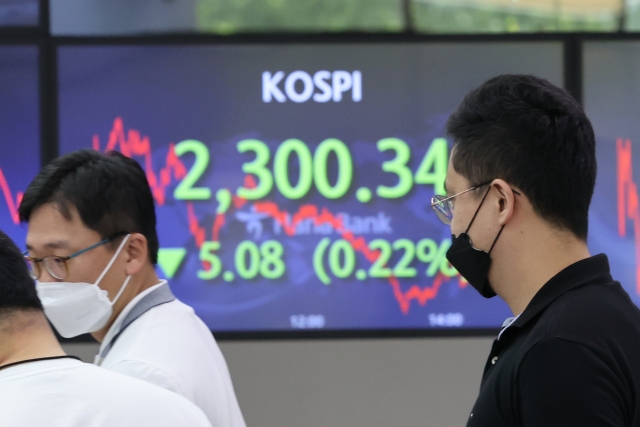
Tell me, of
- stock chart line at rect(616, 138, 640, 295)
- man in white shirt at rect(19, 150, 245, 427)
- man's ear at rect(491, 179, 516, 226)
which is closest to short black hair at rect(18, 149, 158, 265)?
man in white shirt at rect(19, 150, 245, 427)

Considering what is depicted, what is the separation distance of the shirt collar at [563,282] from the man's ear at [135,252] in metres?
1.11

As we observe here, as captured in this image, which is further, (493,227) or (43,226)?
(43,226)

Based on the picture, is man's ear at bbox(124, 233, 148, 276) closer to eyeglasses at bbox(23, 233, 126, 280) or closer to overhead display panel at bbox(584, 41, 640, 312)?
eyeglasses at bbox(23, 233, 126, 280)

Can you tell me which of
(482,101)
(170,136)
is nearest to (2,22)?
(170,136)

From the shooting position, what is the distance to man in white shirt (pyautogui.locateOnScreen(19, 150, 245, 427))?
2.16 metres

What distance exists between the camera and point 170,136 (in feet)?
14.0

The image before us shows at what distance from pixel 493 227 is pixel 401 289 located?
2710mm

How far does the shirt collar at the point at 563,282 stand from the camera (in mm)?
1462

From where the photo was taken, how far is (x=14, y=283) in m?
1.44

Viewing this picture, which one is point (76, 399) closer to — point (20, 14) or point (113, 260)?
point (113, 260)

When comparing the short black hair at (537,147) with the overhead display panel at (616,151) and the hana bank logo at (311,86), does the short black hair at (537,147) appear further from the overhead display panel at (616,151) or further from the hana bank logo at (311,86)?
the overhead display panel at (616,151)

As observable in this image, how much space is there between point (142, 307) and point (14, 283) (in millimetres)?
706

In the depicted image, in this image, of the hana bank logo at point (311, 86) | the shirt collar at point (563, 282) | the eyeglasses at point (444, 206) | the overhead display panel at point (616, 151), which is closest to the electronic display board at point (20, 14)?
the hana bank logo at point (311, 86)

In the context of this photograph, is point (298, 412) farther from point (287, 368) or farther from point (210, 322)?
point (210, 322)
